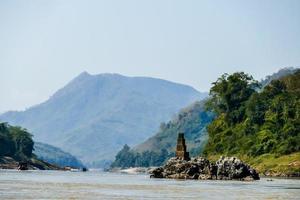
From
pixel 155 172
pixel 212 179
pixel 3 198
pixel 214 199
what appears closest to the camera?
pixel 3 198

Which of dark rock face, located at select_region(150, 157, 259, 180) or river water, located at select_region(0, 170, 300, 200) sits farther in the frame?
dark rock face, located at select_region(150, 157, 259, 180)

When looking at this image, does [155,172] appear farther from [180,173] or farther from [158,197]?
[158,197]

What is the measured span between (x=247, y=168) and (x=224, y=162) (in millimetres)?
6187

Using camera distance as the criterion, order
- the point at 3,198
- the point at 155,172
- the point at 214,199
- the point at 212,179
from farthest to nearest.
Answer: the point at 155,172, the point at 212,179, the point at 214,199, the point at 3,198

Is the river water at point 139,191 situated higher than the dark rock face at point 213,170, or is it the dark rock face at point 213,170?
the dark rock face at point 213,170

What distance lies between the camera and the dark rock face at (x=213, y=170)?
7160 inches

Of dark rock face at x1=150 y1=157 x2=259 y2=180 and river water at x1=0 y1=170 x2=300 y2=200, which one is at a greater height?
dark rock face at x1=150 y1=157 x2=259 y2=180

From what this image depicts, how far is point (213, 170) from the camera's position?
184m

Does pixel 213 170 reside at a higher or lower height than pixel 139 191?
higher

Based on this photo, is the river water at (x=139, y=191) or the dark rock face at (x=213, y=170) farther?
the dark rock face at (x=213, y=170)

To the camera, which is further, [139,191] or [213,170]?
[213,170]

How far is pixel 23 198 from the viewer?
8212cm

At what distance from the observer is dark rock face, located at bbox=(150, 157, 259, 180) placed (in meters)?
182

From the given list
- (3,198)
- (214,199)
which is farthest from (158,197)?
(3,198)
